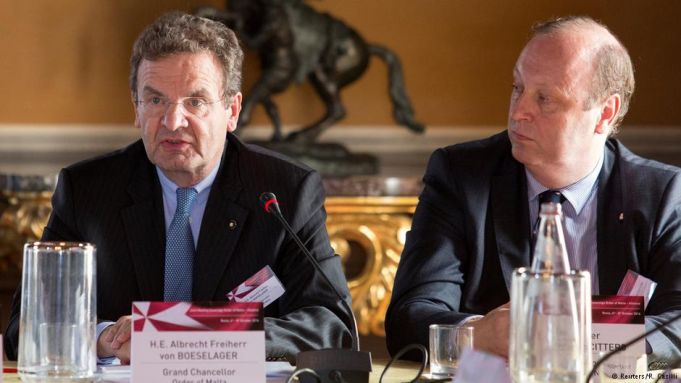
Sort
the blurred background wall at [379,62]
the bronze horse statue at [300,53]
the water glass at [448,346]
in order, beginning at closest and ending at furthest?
the water glass at [448,346], the bronze horse statue at [300,53], the blurred background wall at [379,62]

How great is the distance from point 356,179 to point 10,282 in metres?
1.60

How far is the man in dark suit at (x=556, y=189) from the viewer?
252 cm

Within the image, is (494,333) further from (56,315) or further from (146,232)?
(146,232)

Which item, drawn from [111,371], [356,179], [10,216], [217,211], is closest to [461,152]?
[217,211]

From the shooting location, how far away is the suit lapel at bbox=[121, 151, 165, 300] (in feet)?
8.26

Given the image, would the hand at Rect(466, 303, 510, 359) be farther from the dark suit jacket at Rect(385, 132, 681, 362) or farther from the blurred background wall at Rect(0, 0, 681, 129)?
the blurred background wall at Rect(0, 0, 681, 129)

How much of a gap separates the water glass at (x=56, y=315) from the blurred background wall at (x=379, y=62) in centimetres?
360

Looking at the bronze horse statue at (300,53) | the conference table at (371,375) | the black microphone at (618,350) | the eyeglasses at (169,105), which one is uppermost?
the bronze horse statue at (300,53)

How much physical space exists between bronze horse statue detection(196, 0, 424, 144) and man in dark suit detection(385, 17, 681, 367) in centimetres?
254

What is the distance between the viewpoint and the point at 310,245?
2570mm

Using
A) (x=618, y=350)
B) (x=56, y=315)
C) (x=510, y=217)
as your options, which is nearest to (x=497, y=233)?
(x=510, y=217)

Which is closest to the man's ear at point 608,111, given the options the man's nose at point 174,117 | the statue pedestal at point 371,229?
the man's nose at point 174,117

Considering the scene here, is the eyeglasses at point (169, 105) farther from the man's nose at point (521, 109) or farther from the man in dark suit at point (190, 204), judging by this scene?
the man's nose at point (521, 109)

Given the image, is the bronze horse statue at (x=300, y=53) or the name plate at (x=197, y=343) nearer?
the name plate at (x=197, y=343)
